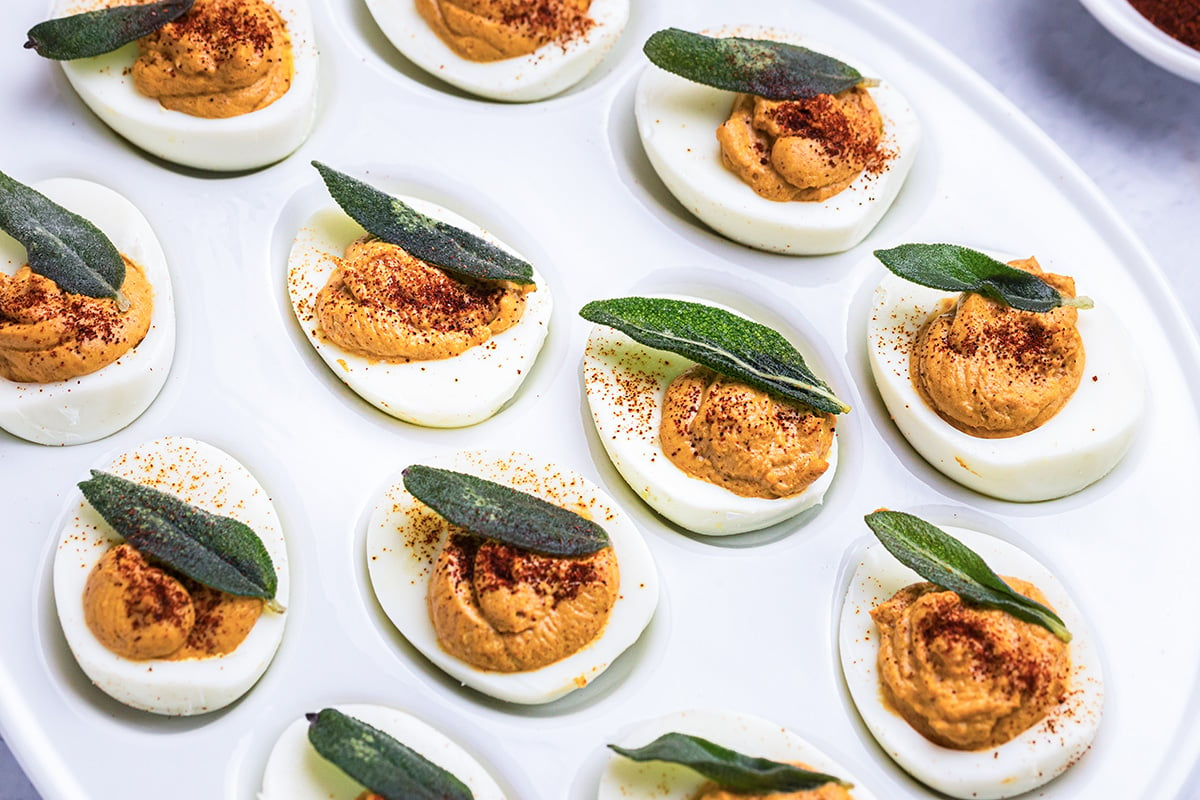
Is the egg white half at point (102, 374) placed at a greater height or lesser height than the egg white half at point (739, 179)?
lesser

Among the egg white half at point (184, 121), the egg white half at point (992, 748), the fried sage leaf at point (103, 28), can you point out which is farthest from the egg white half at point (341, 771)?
the fried sage leaf at point (103, 28)

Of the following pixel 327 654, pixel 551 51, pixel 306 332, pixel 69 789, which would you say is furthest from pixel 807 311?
pixel 69 789

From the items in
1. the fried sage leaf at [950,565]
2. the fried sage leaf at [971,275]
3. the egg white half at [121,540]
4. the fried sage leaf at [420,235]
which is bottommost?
the egg white half at [121,540]

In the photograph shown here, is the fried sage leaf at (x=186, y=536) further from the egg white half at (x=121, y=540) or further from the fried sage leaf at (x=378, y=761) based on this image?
the fried sage leaf at (x=378, y=761)

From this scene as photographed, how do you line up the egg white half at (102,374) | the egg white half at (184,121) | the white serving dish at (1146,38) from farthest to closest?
the white serving dish at (1146,38), the egg white half at (184,121), the egg white half at (102,374)

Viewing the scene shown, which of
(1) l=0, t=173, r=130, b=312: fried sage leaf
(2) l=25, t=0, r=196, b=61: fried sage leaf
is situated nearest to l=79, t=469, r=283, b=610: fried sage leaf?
(1) l=0, t=173, r=130, b=312: fried sage leaf

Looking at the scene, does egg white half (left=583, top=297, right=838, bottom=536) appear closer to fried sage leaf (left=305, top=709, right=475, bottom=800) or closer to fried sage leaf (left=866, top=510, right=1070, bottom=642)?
fried sage leaf (left=866, top=510, right=1070, bottom=642)
